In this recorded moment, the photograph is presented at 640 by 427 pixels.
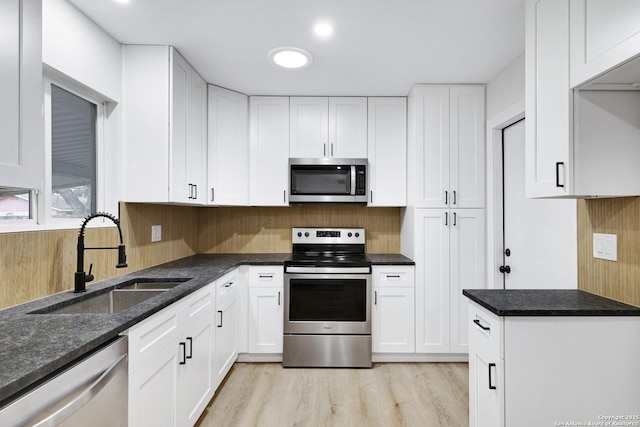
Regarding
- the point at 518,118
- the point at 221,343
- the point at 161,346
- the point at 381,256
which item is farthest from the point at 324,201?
the point at 161,346

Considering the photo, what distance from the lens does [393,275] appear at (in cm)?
289

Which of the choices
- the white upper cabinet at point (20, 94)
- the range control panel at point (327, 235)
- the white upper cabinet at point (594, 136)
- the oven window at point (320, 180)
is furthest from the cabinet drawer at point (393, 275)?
the white upper cabinet at point (20, 94)

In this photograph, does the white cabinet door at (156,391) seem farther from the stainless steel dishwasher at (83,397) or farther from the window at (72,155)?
the window at (72,155)

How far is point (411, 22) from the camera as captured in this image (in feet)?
6.35

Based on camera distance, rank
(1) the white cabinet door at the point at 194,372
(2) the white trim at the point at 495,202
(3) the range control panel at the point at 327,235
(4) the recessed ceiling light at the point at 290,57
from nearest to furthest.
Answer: (1) the white cabinet door at the point at 194,372 < (4) the recessed ceiling light at the point at 290,57 < (2) the white trim at the point at 495,202 < (3) the range control panel at the point at 327,235

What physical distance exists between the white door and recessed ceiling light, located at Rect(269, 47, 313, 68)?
1.62 meters

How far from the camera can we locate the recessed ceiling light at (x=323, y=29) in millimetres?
1961

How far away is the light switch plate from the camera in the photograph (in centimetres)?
156

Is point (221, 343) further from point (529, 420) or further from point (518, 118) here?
point (518, 118)

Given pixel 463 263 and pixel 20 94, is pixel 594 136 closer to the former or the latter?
pixel 463 263

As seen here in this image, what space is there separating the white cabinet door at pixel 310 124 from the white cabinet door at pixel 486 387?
207 centimetres

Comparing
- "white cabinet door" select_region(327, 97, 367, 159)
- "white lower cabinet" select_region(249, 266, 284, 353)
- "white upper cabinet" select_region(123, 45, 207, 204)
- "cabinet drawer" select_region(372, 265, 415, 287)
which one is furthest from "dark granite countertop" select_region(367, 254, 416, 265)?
→ "white upper cabinet" select_region(123, 45, 207, 204)

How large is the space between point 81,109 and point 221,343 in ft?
5.76

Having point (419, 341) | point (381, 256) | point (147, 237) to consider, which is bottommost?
point (419, 341)
